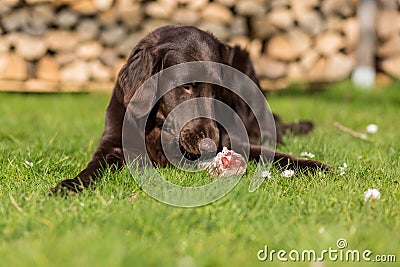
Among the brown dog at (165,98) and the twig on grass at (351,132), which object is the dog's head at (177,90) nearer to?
the brown dog at (165,98)

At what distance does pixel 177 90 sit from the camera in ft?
8.78

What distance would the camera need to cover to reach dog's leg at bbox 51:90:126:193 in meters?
2.47

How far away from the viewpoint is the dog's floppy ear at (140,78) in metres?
2.70

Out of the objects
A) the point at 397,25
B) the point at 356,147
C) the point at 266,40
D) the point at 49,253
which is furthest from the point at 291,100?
the point at 49,253

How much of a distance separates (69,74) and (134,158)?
3.89m

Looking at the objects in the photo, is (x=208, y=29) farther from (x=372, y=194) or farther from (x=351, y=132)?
(x=372, y=194)

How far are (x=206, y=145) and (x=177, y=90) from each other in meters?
0.33

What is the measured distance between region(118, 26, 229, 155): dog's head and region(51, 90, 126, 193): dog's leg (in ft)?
0.46

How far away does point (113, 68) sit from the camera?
21.5 ft

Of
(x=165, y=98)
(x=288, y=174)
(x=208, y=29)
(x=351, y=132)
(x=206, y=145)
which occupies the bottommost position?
(x=351, y=132)

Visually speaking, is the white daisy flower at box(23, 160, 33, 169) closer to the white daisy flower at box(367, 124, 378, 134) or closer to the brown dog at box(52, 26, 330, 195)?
the brown dog at box(52, 26, 330, 195)

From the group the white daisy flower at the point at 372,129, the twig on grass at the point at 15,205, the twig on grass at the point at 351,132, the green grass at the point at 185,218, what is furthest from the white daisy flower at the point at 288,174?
the white daisy flower at the point at 372,129

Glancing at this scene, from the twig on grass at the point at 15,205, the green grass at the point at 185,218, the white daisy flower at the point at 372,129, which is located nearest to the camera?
the green grass at the point at 185,218

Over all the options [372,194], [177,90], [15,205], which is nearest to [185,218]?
[15,205]
